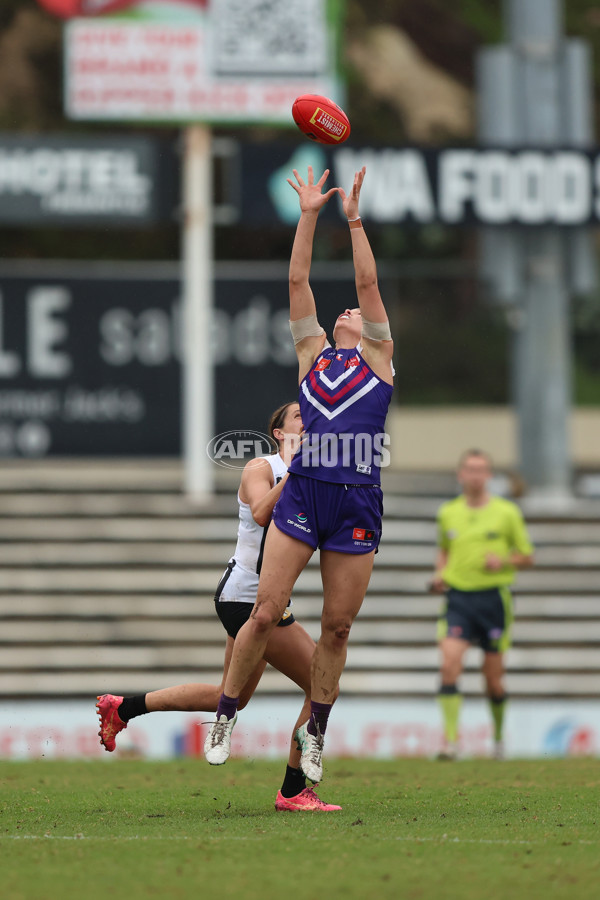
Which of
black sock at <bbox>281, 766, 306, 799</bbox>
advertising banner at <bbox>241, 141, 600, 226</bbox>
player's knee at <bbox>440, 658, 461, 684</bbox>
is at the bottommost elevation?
player's knee at <bbox>440, 658, 461, 684</bbox>

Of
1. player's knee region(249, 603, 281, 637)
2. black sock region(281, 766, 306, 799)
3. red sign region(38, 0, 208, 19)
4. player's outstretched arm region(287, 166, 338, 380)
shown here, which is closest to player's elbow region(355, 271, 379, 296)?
player's outstretched arm region(287, 166, 338, 380)

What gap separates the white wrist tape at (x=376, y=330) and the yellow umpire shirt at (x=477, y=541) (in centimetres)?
472

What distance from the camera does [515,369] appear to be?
59.5 ft

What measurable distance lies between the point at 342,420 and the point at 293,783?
175 centimetres

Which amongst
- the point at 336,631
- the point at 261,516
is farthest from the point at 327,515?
the point at 336,631

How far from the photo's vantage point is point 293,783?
6852mm

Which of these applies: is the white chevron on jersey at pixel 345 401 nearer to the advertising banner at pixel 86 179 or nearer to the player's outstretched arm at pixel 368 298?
the player's outstretched arm at pixel 368 298

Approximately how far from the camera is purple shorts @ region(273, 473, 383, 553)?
21.6 feet

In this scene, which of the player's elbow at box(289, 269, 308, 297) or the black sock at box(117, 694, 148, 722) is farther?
the black sock at box(117, 694, 148, 722)

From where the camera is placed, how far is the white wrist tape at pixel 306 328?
6840 mm

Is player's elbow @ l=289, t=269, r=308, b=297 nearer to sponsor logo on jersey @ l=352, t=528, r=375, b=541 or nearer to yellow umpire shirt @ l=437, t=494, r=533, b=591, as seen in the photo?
sponsor logo on jersey @ l=352, t=528, r=375, b=541

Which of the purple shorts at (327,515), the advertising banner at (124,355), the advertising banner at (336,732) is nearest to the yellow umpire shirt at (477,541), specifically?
the advertising banner at (336,732)

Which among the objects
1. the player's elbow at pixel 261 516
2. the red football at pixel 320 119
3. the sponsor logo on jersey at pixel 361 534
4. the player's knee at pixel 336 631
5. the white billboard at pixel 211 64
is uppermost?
the white billboard at pixel 211 64

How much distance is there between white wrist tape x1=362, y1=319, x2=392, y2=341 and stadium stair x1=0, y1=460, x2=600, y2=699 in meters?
8.72
